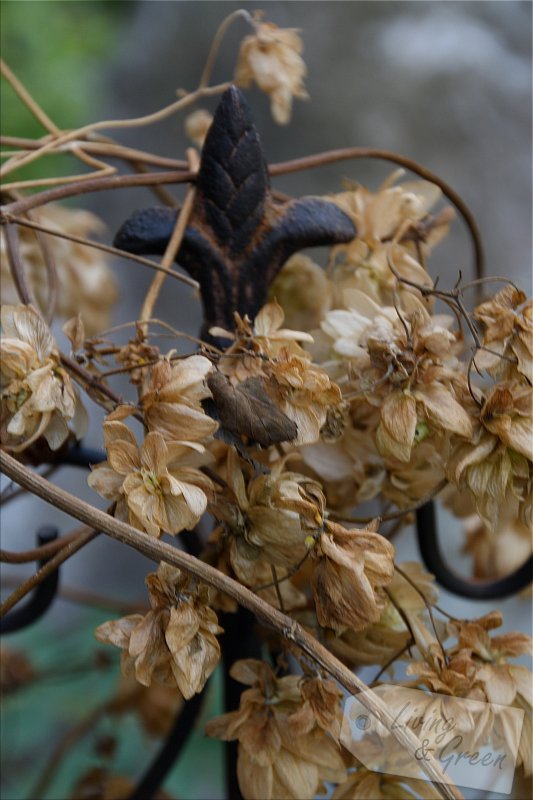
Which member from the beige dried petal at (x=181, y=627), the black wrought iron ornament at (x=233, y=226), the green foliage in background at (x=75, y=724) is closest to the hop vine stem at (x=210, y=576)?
Answer: the beige dried petal at (x=181, y=627)

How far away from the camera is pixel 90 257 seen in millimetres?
561

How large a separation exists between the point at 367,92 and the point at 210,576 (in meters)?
0.65

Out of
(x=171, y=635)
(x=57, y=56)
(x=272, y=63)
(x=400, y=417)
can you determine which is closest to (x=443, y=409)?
(x=400, y=417)

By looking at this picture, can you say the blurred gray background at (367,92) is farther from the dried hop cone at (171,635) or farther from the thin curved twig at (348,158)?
the dried hop cone at (171,635)

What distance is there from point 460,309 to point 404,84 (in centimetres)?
56

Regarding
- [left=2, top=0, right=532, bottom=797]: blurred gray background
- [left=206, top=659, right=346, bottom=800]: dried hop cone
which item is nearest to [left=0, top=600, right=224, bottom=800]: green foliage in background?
[left=2, top=0, right=532, bottom=797]: blurred gray background

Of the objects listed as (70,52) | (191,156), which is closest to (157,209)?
(191,156)

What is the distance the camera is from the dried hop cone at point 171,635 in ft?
0.85

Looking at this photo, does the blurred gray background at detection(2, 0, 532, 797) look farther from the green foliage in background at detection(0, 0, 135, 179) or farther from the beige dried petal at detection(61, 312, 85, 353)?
the beige dried petal at detection(61, 312, 85, 353)

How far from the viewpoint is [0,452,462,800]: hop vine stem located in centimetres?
24

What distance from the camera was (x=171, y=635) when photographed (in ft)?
0.85

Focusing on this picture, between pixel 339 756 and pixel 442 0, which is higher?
pixel 442 0

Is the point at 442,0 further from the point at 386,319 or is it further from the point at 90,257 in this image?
the point at 386,319

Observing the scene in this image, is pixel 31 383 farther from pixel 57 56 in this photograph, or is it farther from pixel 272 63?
pixel 57 56
